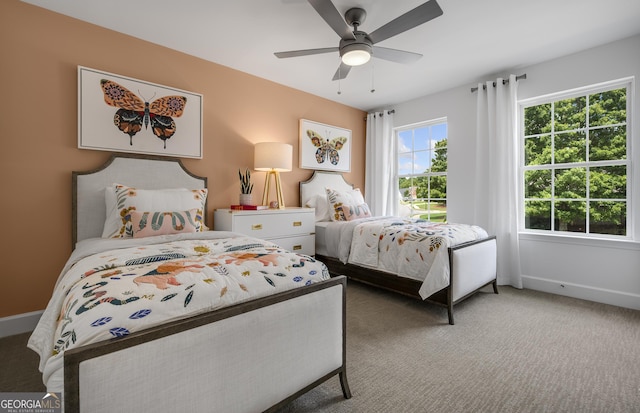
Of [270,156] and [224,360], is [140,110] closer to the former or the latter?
[270,156]

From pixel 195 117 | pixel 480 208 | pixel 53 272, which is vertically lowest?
pixel 53 272

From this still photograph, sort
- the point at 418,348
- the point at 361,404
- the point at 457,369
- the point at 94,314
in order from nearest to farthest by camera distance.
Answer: the point at 94,314 → the point at 361,404 → the point at 457,369 → the point at 418,348

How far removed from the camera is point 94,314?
93cm

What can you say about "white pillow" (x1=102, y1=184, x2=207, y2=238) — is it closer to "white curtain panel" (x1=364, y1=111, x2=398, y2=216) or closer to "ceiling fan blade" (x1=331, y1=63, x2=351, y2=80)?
"ceiling fan blade" (x1=331, y1=63, x2=351, y2=80)

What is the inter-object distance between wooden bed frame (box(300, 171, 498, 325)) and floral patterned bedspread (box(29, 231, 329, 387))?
4.89ft

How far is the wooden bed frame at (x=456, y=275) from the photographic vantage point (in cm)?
253

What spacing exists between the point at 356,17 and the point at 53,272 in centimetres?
325

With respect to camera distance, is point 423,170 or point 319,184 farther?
point 423,170

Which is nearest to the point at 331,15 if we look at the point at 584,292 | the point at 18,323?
the point at 18,323

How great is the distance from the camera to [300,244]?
11.6ft

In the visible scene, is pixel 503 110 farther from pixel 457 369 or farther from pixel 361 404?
pixel 361 404

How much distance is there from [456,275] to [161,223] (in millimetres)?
2458

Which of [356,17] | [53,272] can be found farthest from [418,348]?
[53,272]

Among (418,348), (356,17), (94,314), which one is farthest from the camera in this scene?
(356,17)
